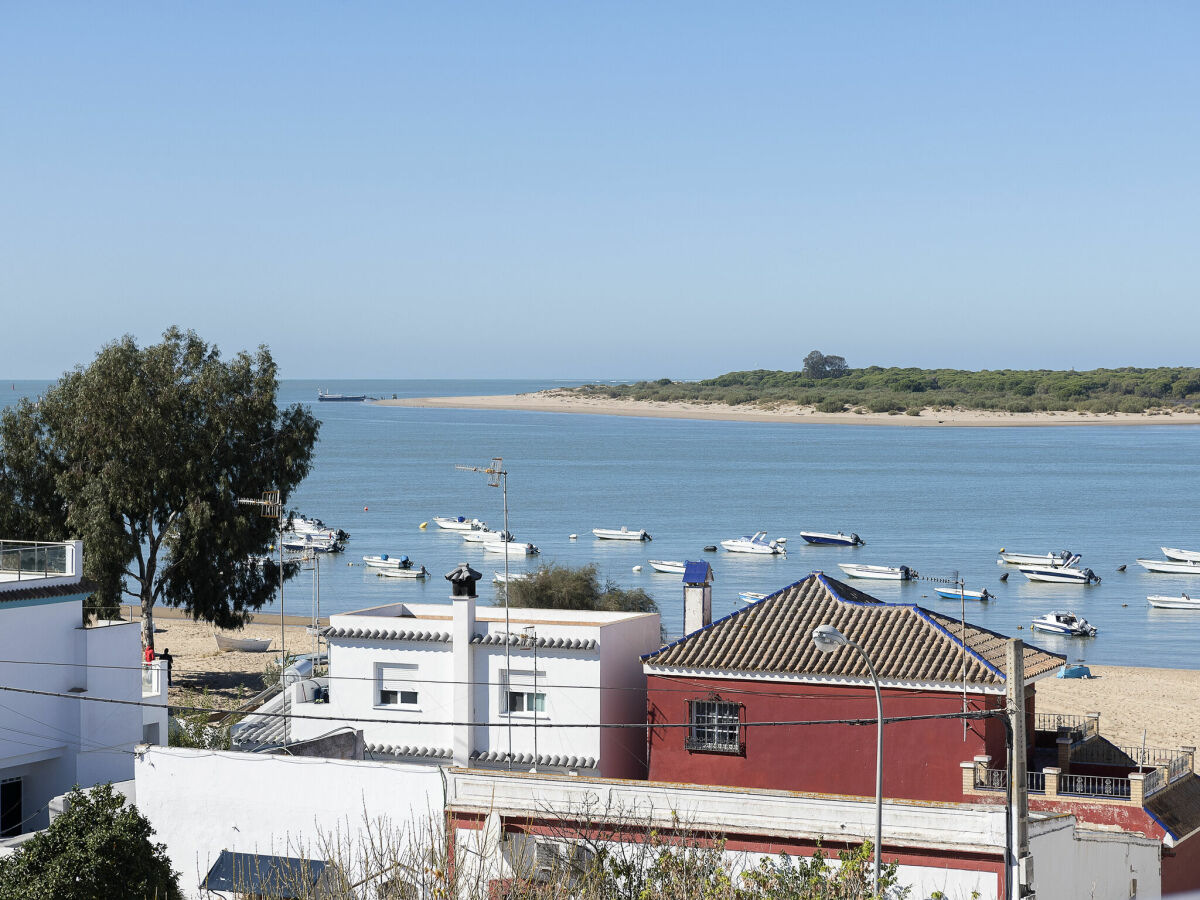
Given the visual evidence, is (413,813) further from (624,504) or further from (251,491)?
(624,504)

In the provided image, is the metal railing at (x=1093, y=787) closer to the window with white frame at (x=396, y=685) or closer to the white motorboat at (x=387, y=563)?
the window with white frame at (x=396, y=685)

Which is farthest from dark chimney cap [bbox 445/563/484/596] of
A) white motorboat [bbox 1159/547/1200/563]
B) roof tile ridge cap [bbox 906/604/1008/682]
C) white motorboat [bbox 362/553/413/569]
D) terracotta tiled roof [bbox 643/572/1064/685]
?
white motorboat [bbox 1159/547/1200/563]

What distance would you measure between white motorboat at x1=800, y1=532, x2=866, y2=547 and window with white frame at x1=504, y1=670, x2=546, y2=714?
262 ft

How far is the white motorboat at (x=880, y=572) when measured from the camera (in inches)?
3469

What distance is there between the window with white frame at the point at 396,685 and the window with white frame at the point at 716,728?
6.33m

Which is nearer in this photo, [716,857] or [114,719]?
[716,857]

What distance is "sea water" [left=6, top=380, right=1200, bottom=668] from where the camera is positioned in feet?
268

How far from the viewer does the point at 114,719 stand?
103 ft

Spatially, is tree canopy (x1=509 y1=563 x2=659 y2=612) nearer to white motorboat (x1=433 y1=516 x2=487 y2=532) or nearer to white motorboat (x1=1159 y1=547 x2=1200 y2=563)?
white motorboat (x1=1159 y1=547 x2=1200 y2=563)

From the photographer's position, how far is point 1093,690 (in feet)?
177

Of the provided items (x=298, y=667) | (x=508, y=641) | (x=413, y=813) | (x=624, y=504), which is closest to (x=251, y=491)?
(x=298, y=667)

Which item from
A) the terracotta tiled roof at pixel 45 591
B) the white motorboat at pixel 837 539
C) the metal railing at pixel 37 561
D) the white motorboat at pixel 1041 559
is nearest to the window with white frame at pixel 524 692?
the terracotta tiled roof at pixel 45 591

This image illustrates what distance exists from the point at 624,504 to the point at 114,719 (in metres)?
101

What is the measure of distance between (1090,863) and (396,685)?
1518cm
